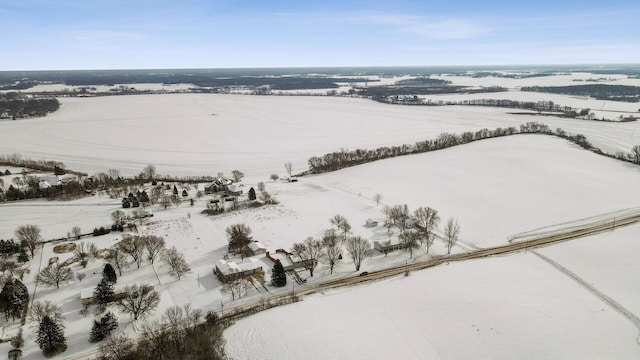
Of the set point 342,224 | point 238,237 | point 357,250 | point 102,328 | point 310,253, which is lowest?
point 102,328

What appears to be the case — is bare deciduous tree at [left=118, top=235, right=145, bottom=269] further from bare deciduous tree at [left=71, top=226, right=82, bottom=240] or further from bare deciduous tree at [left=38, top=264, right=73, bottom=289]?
bare deciduous tree at [left=71, top=226, right=82, bottom=240]

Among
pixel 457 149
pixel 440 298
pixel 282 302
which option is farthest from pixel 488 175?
pixel 282 302

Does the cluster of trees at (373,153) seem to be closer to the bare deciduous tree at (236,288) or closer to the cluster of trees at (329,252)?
the cluster of trees at (329,252)

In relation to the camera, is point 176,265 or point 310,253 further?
point 310,253

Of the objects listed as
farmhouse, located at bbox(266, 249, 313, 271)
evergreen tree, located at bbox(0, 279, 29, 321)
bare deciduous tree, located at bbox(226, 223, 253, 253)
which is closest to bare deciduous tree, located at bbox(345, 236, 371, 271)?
farmhouse, located at bbox(266, 249, 313, 271)

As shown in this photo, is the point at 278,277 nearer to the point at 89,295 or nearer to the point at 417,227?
the point at 89,295

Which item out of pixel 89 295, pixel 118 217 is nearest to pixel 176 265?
pixel 89 295
